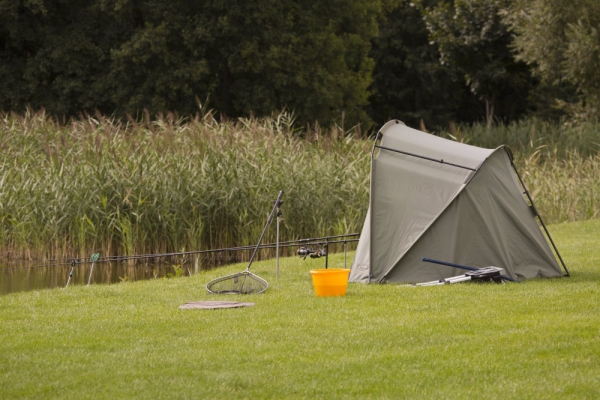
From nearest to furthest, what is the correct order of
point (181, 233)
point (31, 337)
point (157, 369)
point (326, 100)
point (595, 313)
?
1. point (157, 369)
2. point (31, 337)
3. point (595, 313)
4. point (181, 233)
5. point (326, 100)

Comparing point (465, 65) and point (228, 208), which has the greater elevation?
point (465, 65)

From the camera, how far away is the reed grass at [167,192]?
41.3 ft

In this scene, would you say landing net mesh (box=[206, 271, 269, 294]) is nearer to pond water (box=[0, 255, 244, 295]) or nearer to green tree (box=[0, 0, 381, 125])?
pond water (box=[0, 255, 244, 295])

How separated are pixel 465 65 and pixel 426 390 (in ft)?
86.1

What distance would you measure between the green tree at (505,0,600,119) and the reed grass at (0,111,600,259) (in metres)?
10.7

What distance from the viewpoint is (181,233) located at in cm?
1273

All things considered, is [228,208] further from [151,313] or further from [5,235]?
[151,313]

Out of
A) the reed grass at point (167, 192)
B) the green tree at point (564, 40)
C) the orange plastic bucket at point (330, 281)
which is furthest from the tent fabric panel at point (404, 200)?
the green tree at point (564, 40)

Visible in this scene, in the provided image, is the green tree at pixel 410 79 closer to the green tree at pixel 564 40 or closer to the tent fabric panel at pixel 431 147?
the green tree at pixel 564 40

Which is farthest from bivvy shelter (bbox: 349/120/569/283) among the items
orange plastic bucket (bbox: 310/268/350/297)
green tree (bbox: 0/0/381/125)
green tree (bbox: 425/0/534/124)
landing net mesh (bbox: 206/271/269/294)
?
green tree (bbox: 0/0/381/125)

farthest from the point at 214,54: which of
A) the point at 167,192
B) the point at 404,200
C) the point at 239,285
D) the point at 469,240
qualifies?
the point at 239,285

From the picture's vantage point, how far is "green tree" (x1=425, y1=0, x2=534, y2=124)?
28.5 m

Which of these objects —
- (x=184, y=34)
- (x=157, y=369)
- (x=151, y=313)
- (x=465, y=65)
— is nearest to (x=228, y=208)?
(x=151, y=313)

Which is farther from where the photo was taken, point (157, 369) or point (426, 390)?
point (157, 369)
